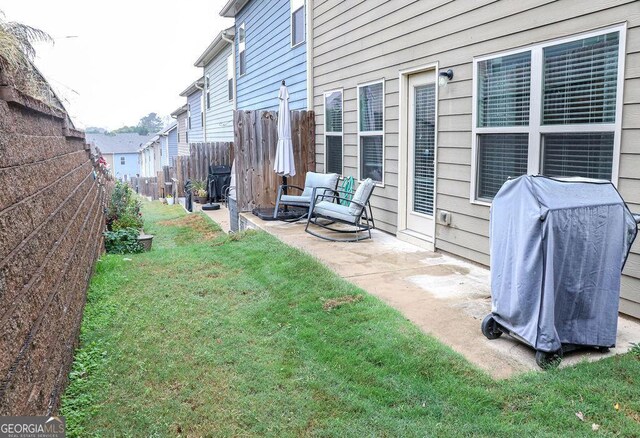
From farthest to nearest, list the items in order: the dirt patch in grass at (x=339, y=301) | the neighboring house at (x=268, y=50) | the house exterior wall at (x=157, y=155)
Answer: the house exterior wall at (x=157, y=155), the neighboring house at (x=268, y=50), the dirt patch in grass at (x=339, y=301)

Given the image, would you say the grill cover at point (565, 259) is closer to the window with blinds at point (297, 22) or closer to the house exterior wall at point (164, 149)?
the window with blinds at point (297, 22)

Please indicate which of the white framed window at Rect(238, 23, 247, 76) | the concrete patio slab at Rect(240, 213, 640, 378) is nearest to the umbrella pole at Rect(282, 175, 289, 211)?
the concrete patio slab at Rect(240, 213, 640, 378)

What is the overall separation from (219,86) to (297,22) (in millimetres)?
8552

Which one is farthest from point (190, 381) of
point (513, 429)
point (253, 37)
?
point (253, 37)

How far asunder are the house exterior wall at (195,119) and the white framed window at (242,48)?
7.90 metres

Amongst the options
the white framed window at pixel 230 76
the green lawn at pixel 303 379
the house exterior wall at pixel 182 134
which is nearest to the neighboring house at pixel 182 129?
the house exterior wall at pixel 182 134

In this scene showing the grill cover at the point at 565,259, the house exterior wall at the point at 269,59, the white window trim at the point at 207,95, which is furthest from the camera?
the white window trim at the point at 207,95

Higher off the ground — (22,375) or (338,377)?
(22,375)

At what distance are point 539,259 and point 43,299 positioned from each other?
2735 mm

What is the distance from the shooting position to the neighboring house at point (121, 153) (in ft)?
185

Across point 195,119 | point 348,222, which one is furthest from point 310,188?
point 195,119

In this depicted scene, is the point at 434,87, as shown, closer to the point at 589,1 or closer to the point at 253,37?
the point at 589,1

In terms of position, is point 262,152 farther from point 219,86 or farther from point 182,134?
point 182,134

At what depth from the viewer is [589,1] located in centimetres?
399
